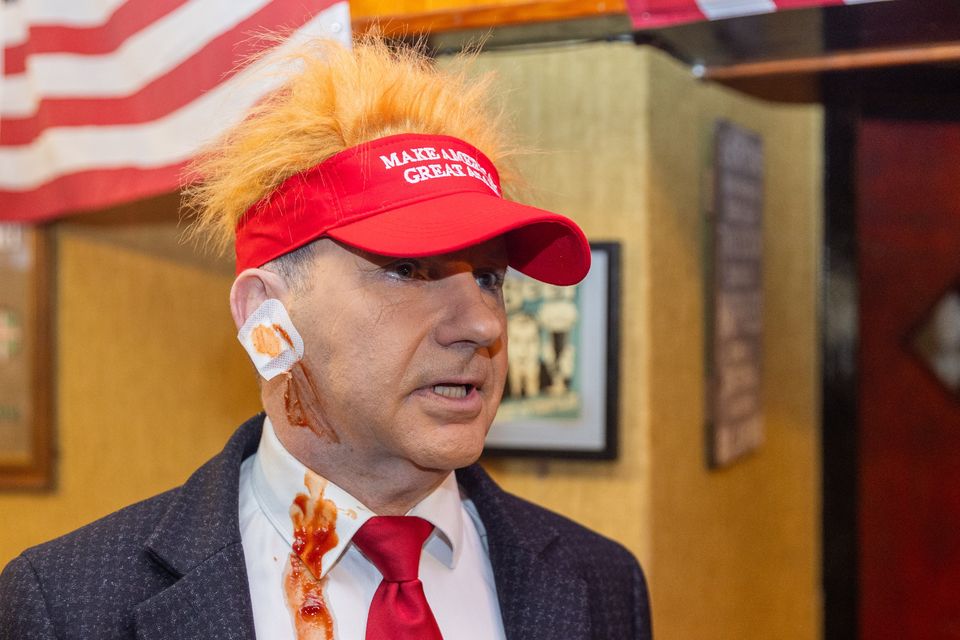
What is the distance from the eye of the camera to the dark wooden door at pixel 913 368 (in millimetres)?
2697

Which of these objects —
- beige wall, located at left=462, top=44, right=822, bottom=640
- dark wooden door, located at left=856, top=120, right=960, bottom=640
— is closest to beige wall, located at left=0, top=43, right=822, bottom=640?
beige wall, located at left=462, top=44, right=822, bottom=640

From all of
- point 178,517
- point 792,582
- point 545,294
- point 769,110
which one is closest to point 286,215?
point 178,517

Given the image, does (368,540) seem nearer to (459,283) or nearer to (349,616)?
(349,616)

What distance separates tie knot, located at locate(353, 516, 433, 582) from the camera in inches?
49.8

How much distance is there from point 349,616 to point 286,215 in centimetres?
48

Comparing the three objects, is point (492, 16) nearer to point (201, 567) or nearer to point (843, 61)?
point (843, 61)

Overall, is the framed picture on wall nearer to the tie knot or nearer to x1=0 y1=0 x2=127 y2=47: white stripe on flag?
x1=0 y1=0 x2=127 y2=47: white stripe on flag

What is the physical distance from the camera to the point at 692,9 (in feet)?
5.70

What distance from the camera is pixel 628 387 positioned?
7.57 ft

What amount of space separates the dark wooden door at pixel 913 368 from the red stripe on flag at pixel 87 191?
1780 mm

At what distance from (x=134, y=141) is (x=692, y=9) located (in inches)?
44.5

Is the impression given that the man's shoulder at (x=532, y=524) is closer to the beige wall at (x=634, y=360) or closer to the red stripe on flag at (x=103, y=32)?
the beige wall at (x=634, y=360)

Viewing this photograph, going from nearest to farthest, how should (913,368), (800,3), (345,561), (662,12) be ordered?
(345,561) < (800,3) < (662,12) < (913,368)

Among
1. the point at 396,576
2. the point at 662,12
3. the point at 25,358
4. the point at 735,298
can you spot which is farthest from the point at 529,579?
the point at 25,358
